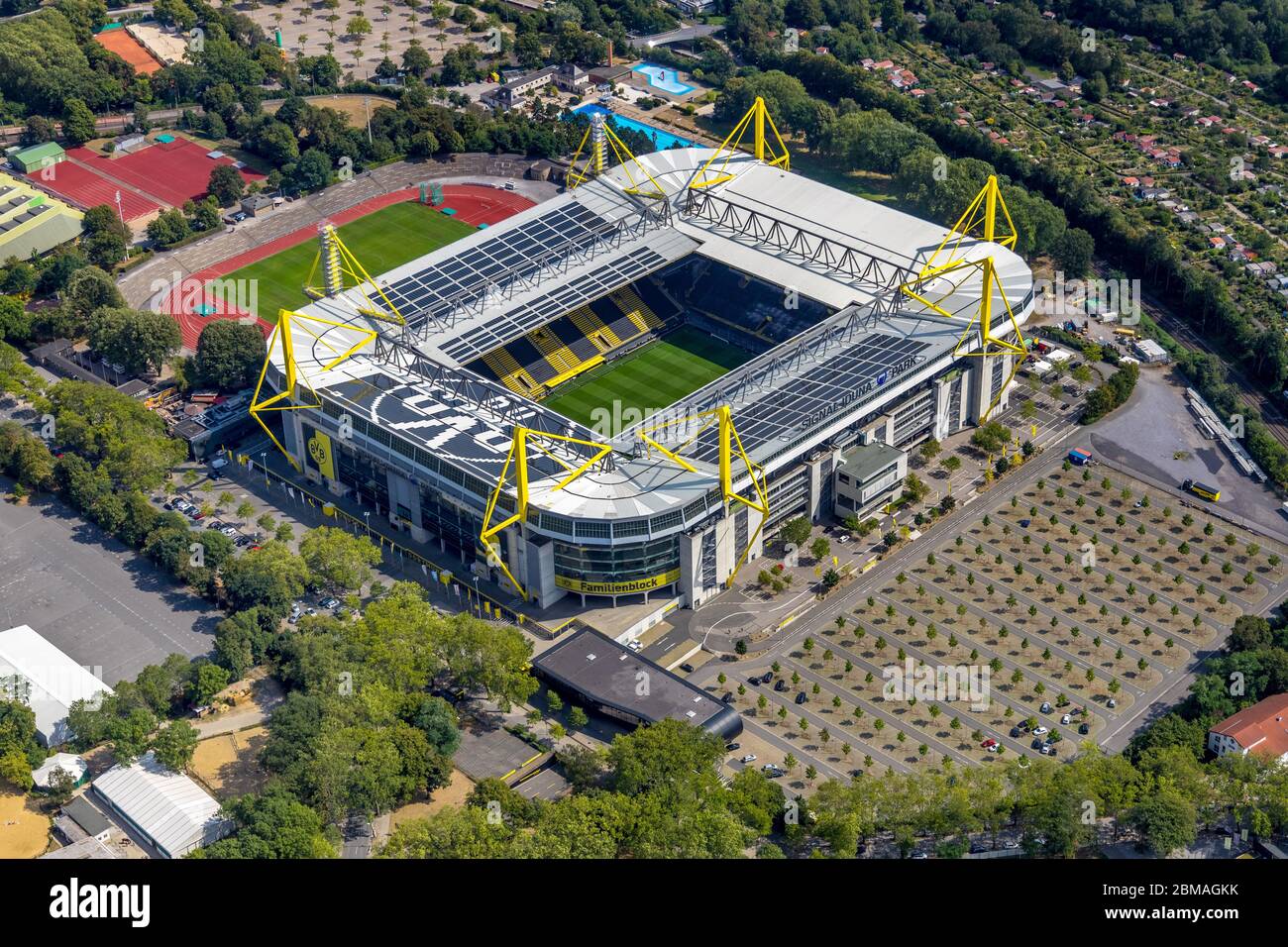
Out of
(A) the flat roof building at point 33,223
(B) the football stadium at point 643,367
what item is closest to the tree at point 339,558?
(B) the football stadium at point 643,367

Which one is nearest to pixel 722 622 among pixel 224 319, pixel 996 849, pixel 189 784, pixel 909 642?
pixel 909 642

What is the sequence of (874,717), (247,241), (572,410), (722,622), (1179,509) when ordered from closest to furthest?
(874,717)
(722,622)
(1179,509)
(572,410)
(247,241)

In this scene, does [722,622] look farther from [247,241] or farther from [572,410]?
[247,241]

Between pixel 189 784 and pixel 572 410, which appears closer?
pixel 189 784

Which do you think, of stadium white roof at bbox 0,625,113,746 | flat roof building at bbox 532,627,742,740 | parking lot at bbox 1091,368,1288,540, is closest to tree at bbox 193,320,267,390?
stadium white roof at bbox 0,625,113,746

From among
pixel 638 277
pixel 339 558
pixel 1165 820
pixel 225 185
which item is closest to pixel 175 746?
pixel 339 558

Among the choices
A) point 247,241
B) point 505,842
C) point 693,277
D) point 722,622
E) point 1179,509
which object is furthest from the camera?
point 247,241

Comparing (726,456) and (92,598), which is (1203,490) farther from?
(92,598)
